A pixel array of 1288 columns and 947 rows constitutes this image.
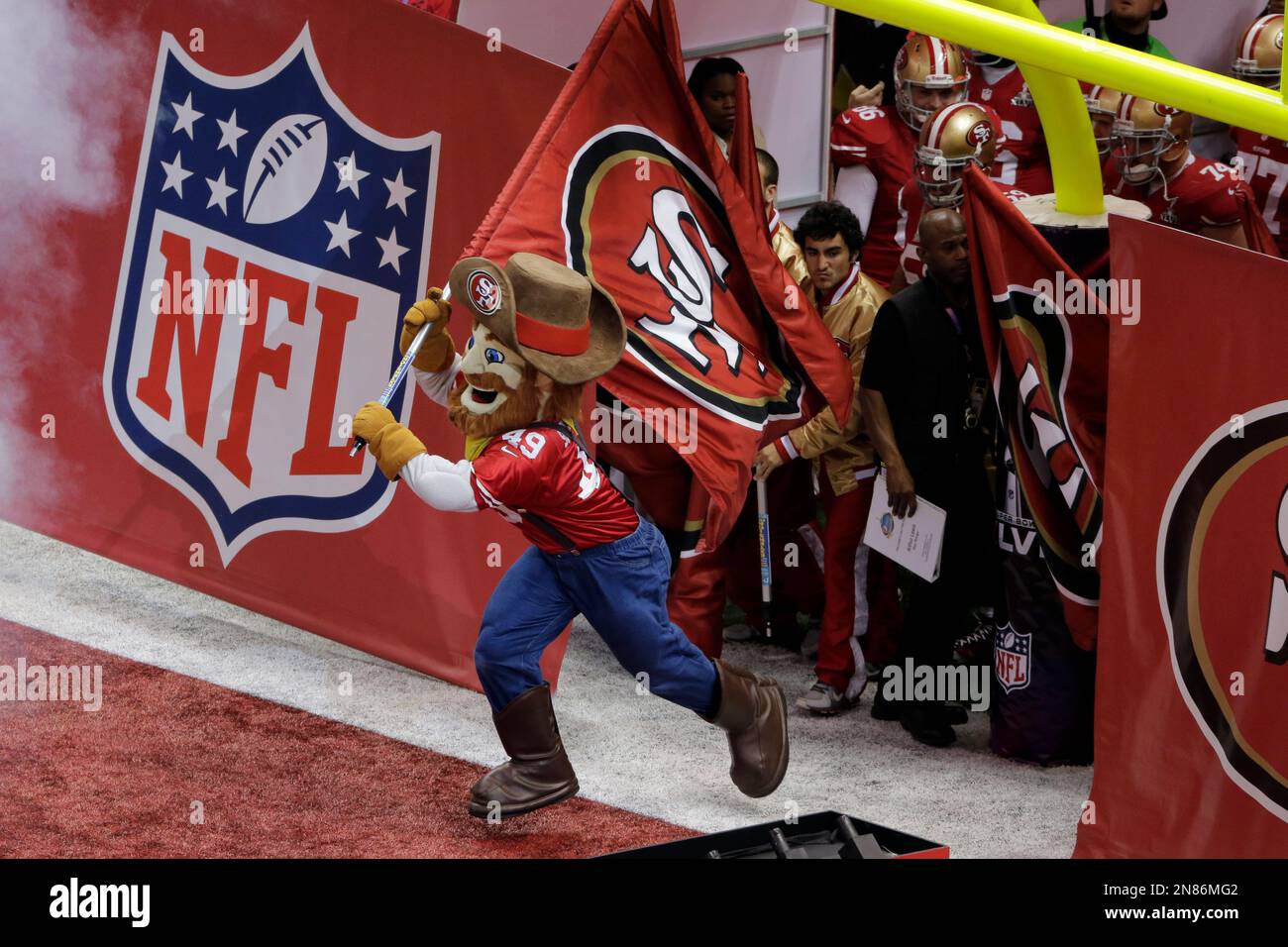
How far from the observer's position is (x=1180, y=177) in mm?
6066

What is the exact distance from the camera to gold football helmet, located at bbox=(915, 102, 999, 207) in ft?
19.2

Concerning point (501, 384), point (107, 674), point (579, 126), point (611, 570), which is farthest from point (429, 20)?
point (107, 674)

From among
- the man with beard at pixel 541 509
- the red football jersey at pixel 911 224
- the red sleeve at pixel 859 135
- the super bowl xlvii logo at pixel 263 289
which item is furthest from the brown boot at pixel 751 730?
the red sleeve at pixel 859 135

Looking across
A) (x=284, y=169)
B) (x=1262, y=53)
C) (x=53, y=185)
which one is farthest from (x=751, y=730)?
(x=1262, y=53)

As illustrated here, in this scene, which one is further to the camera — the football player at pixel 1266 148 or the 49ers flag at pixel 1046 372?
the football player at pixel 1266 148

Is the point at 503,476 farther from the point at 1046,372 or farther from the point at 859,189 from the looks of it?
the point at 859,189

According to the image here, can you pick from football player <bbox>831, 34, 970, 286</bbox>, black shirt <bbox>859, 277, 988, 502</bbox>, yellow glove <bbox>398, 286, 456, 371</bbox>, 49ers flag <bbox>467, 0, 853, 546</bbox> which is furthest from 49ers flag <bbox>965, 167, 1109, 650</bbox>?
football player <bbox>831, 34, 970, 286</bbox>

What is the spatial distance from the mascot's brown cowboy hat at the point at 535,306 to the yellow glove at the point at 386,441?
1.11 ft

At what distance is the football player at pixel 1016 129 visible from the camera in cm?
663

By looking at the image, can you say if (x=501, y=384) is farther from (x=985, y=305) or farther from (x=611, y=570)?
(x=985, y=305)

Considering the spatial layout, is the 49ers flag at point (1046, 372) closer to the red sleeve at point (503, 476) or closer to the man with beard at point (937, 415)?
the man with beard at point (937, 415)

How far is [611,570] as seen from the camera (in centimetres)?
486
